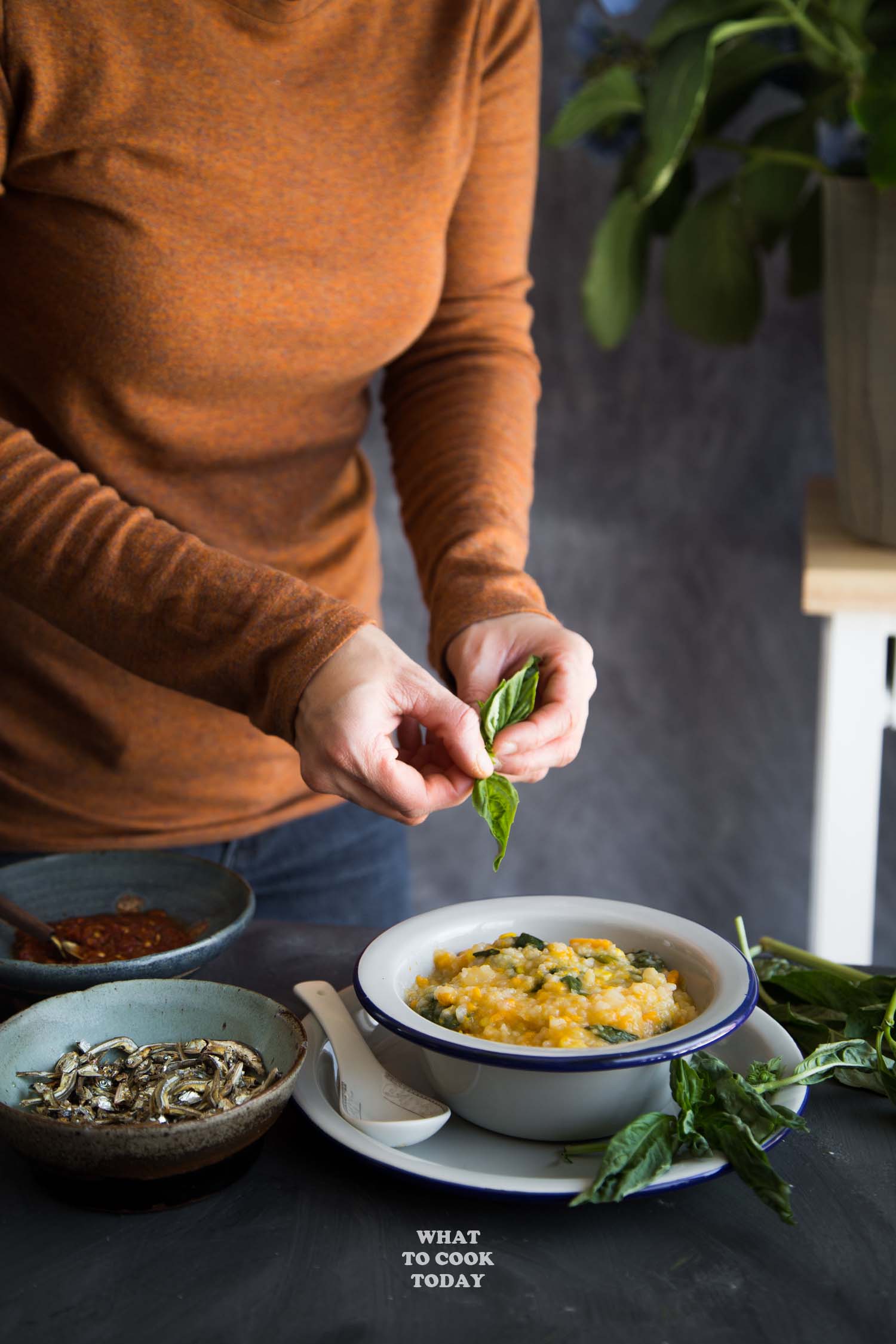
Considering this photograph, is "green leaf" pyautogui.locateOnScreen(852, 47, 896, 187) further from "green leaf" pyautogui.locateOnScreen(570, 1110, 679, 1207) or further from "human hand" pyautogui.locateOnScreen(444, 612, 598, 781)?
"green leaf" pyautogui.locateOnScreen(570, 1110, 679, 1207)

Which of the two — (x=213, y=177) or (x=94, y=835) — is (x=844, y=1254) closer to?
(x=94, y=835)

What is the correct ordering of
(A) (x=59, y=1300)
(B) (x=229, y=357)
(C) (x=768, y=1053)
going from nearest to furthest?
(A) (x=59, y=1300) < (C) (x=768, y=1053) < (B) (x=229, y=357)

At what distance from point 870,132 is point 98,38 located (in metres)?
0.74

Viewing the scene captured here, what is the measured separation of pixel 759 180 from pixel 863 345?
15.6 inches

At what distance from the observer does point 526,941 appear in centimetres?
81

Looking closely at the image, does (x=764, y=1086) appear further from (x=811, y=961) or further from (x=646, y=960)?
(x=811, y=961)

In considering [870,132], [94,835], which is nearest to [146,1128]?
[94,835]

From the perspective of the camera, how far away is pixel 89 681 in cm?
114

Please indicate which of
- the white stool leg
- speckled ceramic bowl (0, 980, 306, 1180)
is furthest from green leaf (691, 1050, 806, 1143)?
the white stool leg

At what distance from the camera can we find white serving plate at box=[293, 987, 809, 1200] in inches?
24.9

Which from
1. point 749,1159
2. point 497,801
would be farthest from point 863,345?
point 749,1159

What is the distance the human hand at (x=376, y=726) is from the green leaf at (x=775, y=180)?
41.0 inches

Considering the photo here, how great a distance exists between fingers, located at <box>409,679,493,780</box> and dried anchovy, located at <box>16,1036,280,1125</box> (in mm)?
239

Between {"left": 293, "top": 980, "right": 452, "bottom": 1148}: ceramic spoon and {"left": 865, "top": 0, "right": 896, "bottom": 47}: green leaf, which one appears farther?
{"left": 865, "top": 0, "right": 896, "bottom": 47}: green leaf
